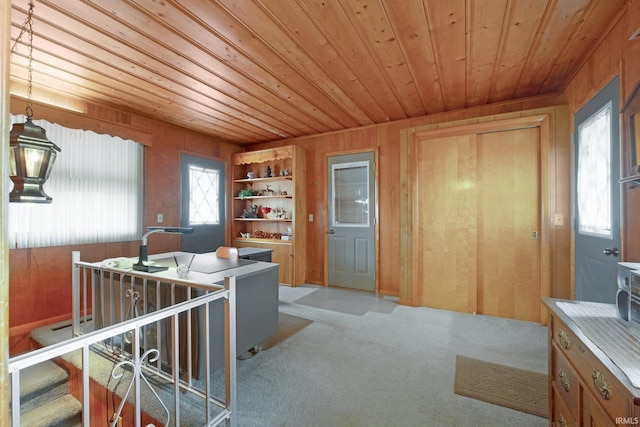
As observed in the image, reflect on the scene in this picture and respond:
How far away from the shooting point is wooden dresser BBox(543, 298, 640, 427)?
0.76 m

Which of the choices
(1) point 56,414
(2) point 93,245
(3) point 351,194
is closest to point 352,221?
(3) point 351,194

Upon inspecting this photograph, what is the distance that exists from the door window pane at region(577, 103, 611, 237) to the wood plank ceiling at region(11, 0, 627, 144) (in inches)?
24.7

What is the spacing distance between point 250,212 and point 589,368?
15.7 ft

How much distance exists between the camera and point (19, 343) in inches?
107

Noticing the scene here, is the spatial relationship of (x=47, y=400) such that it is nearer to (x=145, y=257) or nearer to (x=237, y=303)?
(x=145, y=257)

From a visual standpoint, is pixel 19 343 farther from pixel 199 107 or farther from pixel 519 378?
pixel 519 378

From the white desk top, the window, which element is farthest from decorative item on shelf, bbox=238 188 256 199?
the white desk top

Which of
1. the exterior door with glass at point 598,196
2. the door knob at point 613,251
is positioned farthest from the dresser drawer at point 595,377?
the exterior door with glass at point 598,196

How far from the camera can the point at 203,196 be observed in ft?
15.2

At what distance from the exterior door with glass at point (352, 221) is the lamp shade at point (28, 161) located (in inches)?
135

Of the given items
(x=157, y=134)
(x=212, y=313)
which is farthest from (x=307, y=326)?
(x=157, y=134)

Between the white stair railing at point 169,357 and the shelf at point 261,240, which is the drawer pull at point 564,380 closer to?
the white stair railing at point 169,357

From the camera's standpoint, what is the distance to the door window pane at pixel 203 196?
445cm

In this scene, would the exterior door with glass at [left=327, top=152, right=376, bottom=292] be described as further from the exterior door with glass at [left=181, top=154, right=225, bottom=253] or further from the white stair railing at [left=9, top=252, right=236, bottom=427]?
the white stair railing at [left=9, top=252, right=236, bottom=427]
